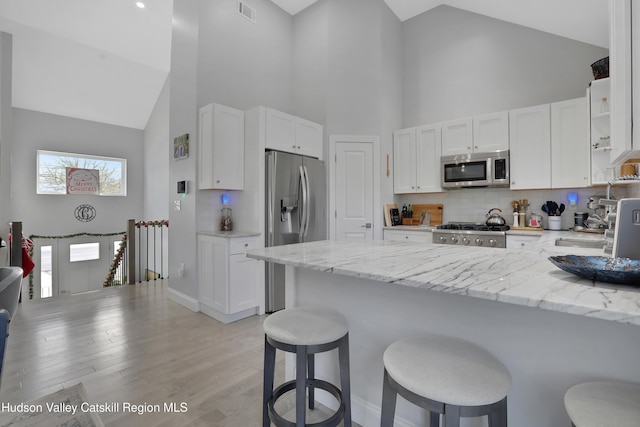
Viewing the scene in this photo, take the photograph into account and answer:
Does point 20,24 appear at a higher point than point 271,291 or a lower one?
higher

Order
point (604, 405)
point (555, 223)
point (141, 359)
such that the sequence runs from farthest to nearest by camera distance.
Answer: point (555, 223) < point (141, 359) < point (604, 405)

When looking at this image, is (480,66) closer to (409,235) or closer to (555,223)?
(555,223)

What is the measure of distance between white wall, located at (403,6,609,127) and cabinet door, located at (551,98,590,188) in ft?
1.47

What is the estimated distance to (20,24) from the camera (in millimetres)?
5215

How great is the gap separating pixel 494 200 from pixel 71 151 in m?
9.25

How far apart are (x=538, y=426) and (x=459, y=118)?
382 centimetres

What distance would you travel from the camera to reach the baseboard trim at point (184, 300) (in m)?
3.47

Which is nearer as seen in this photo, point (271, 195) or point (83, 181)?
point (271, 195)

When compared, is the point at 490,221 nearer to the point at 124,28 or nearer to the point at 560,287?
the point at 560,287

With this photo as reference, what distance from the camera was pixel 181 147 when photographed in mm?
3723

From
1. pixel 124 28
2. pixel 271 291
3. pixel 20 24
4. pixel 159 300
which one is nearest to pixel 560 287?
pixel 271 291

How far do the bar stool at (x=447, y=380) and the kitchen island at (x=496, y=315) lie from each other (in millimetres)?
196

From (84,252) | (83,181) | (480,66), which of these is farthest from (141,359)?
(83,181)

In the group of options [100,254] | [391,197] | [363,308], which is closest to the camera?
[363,308]
